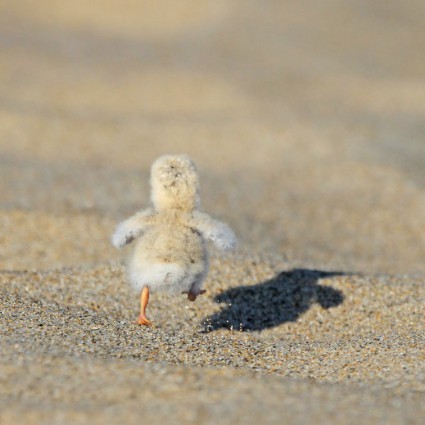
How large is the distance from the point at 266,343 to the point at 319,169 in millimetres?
5300

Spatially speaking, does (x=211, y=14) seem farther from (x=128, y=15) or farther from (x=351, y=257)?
(x=351, y=257)

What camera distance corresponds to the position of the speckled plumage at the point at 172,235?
Answer: 4684 mm

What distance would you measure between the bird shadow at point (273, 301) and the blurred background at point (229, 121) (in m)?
1.10

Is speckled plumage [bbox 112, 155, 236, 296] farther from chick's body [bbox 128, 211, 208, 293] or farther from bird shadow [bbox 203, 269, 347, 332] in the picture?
bird shadow [bbox 203, 269, 347, 332]

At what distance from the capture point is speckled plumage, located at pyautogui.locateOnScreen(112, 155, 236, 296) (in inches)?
184

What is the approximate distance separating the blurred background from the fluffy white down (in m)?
2.46

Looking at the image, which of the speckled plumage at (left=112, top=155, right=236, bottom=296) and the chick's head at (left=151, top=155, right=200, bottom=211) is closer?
the speckled plumage at (left=112, top=155, right=236, bottom=296)

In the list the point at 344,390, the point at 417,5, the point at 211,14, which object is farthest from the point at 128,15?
the point at 344,390

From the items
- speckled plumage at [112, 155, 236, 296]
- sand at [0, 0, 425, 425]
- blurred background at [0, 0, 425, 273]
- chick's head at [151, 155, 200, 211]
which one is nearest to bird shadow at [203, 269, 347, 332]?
sand at [0, 0, 425, 425]

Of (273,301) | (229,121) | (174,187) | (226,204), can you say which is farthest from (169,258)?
(229,121)

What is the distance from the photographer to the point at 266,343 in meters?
4.96

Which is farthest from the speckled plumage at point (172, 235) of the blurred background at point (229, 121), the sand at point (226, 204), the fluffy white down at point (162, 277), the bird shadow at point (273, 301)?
the blurred background at point (229, 121)

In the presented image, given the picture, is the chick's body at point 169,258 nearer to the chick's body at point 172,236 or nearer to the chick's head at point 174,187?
the chick's body at point 172,236

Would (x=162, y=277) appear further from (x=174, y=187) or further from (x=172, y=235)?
(x=174, y=187)
